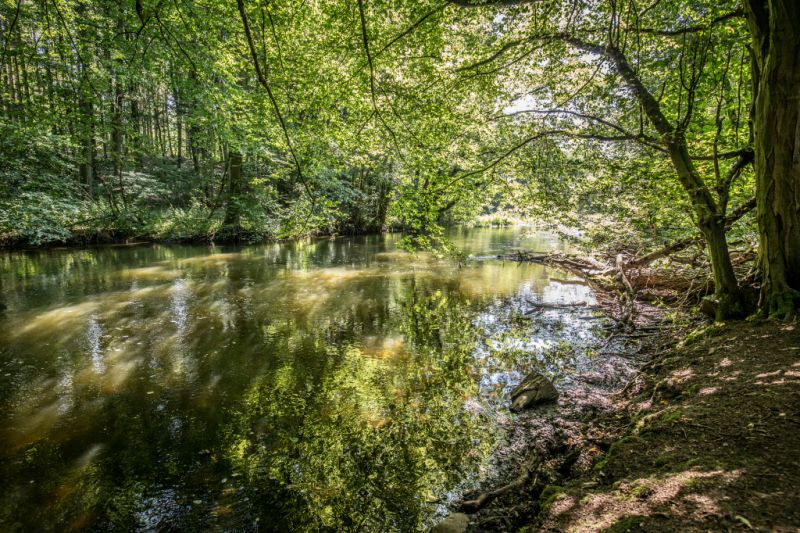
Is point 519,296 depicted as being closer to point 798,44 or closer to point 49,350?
point 798,44

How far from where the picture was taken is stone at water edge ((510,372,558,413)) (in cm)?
500

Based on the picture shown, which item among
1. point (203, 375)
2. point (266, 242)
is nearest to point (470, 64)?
point (203, 375)

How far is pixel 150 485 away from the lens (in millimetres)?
3650

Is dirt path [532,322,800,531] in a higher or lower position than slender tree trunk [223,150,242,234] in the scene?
lower

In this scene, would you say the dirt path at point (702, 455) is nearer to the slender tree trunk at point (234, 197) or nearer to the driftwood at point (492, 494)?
the driftwood at point (492, 494)

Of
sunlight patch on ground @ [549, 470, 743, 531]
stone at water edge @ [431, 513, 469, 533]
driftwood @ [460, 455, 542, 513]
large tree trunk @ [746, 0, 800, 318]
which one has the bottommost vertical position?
stone at water edge @ [431, 513, 469, 533]

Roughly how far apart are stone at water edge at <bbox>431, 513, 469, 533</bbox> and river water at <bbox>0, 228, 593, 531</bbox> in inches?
8.0

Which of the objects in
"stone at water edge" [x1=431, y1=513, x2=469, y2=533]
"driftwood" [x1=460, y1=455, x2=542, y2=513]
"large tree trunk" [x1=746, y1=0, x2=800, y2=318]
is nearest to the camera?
"stone at water edge" [x1=431, y1=513, x2=469, y2=533]

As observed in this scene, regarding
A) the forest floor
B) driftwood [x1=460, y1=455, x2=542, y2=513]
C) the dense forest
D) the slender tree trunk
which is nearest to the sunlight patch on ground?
the forest floor

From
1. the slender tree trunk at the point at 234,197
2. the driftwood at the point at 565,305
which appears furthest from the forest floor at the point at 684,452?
the slender tree trunk at the point at 234,197

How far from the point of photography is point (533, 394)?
5.10 metres

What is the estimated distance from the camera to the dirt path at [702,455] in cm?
206

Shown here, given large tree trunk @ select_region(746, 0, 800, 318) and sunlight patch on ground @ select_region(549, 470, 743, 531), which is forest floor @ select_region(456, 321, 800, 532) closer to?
sunlight patch on ground @ select_region(549, 470, 743, 531)

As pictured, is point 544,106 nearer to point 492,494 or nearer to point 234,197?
point 492,494
